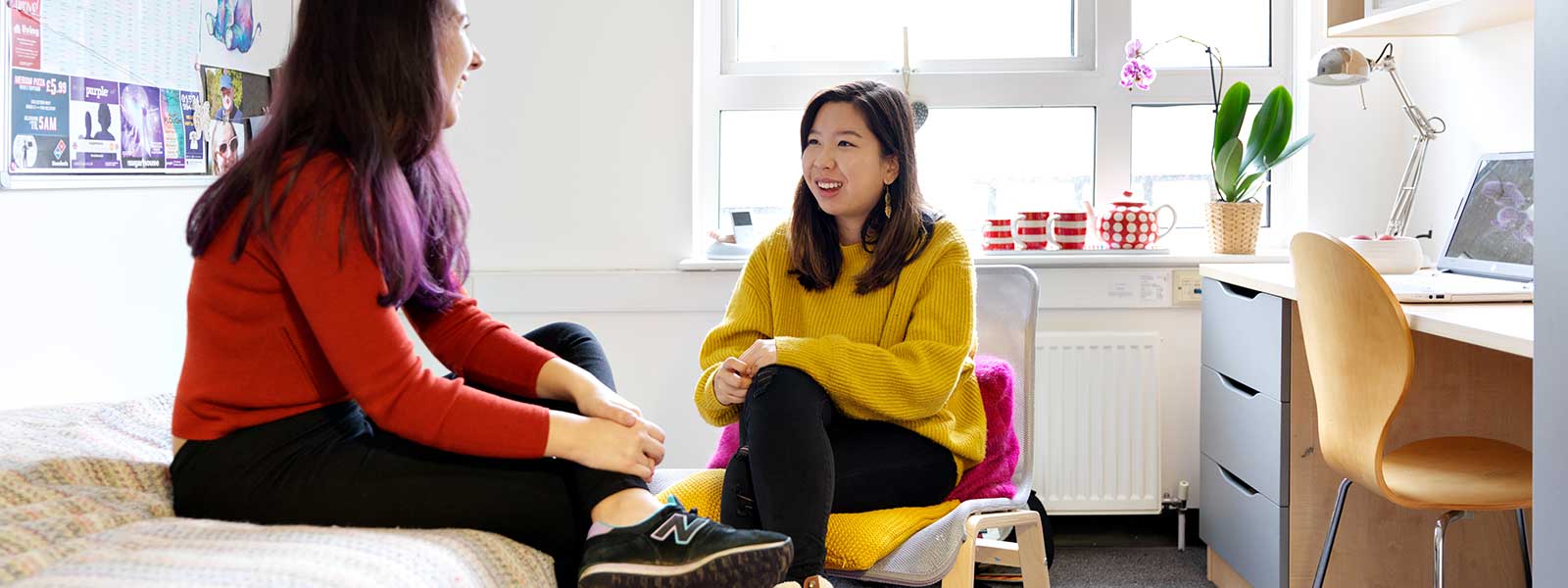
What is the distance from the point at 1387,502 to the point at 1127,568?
0.60 m

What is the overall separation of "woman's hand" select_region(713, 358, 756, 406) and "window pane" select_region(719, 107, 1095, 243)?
3.79 feet

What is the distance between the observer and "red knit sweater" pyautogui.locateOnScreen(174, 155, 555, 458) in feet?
3.91

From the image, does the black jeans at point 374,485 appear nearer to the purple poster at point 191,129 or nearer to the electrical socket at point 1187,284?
the purple poster at point 191,129

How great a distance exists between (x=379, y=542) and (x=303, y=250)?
29cm

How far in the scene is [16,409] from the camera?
61.3 inches

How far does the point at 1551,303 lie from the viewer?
1.11 meters

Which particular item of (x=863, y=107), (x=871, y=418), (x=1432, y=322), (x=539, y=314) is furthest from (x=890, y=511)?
(x=539, y=314)

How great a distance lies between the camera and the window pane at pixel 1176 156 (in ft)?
9.55

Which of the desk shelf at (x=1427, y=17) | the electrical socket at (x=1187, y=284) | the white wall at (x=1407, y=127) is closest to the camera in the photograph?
the desk shelf at (x=1427, y=17)

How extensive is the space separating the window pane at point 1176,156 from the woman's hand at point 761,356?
145 cm

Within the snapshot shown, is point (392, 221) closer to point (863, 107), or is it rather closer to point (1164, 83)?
point (863, 107)

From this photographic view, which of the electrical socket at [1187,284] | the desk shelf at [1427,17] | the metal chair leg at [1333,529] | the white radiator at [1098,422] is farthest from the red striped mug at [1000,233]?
the metal chair leg at [1333,529]

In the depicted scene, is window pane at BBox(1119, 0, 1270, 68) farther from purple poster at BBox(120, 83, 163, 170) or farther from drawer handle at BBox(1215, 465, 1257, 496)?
purple poster at BBox(120, 83, 163, 170)

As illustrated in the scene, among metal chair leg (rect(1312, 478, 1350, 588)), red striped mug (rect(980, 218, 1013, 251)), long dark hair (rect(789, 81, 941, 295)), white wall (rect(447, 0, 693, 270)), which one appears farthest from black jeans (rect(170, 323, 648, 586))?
red striped mug (rect(980, 218, 1013, 251))
